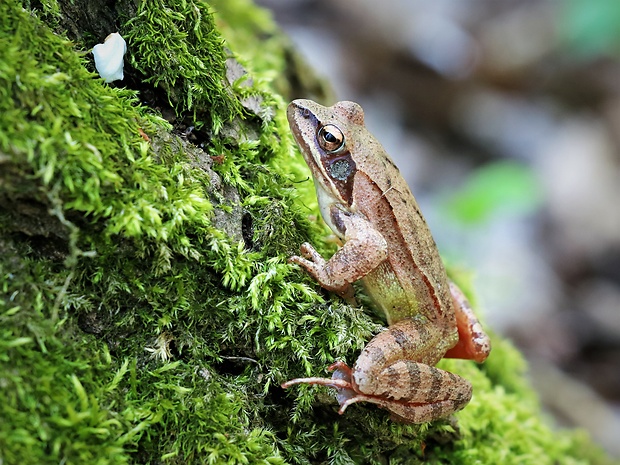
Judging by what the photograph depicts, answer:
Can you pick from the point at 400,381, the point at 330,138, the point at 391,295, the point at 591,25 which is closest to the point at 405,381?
the point at 400,381

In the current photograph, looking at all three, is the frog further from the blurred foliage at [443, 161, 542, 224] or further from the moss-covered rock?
the blurred foliage at [443, 161, 542, 224]

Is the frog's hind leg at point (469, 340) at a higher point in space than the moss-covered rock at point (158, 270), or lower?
higher

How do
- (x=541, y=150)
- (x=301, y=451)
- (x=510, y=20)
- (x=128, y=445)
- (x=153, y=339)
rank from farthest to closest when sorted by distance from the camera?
(x=510, y=20) < (x=541, y=150) < (x=301, y=451) < (x=153, y=339) < (x=128, y=445)

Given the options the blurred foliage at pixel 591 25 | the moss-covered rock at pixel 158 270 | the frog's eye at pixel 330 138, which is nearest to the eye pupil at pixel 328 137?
the frog's eye at pixel 330 138

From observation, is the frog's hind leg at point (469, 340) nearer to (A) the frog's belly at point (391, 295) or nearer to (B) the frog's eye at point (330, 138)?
(A) the frog's belly at point (391, 295)

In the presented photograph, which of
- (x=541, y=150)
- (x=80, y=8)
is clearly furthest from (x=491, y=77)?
(x=80, y=8)

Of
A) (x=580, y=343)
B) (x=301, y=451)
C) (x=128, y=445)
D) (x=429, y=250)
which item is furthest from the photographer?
A: (x=580, y=343)

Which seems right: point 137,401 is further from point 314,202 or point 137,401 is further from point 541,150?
point 541,150

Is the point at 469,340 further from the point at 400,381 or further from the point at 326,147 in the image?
the point at 326,147
